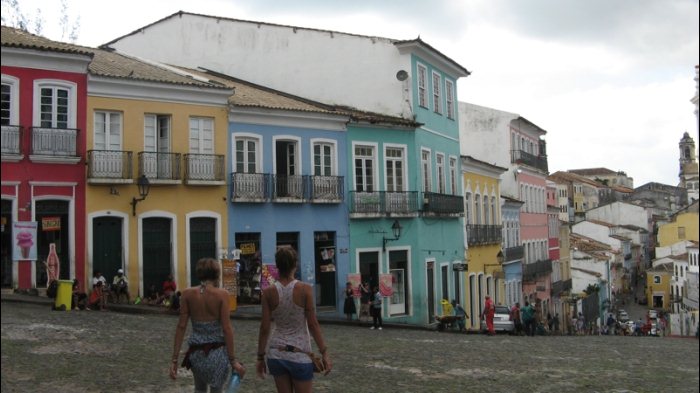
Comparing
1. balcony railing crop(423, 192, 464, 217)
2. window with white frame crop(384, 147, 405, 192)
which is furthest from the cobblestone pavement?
balcony railing crop(423, 192, 464, 217)

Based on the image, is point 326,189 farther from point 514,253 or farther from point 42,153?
point 514,253

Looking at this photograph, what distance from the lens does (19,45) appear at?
2058 centimetres

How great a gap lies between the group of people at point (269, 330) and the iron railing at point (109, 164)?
16.2 m

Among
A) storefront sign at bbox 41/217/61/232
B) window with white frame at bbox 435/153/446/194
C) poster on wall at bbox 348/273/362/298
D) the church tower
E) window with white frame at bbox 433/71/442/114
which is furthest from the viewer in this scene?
window with white frame at bbox 433/71/442/114

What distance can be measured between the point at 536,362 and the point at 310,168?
42.0ft

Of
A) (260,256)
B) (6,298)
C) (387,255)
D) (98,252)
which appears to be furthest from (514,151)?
(6,298)

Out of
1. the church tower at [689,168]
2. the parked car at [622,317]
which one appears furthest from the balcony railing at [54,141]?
the parked car at [622,317]

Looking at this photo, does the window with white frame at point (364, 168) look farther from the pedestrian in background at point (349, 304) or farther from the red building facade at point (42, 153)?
the red building facade at point (42, 153)

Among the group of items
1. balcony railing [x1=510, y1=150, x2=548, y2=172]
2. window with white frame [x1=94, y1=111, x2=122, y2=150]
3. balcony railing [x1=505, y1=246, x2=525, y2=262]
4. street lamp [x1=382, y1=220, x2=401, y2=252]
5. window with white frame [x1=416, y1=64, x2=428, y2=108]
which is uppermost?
window with white frame [x1=416, y1=64, x2=428, y2=108]

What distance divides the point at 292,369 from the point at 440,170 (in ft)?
93.7

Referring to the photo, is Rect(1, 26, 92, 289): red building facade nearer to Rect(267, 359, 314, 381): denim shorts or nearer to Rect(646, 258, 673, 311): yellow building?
Rect(646, 258, 673, 311): yellow building

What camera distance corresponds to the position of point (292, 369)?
6.91 m

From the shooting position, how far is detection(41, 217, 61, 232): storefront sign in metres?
21.6

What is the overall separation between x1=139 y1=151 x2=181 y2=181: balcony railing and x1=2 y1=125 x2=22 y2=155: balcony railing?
3416 millimetres
